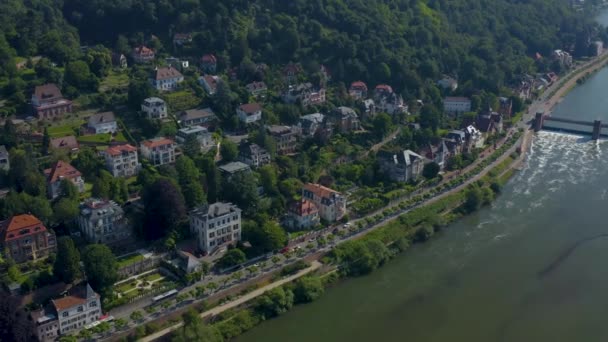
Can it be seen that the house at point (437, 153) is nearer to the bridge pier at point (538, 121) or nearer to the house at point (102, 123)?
the bridge pier at point (538, 121)

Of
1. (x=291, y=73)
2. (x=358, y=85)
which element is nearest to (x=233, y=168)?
(x=291, y=73)

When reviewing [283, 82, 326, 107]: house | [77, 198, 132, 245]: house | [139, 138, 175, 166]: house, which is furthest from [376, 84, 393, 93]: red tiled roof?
[77, 198, 132, 245]: house

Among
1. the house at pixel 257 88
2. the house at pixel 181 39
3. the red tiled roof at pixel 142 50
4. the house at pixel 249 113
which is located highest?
the house at pixel 181 39

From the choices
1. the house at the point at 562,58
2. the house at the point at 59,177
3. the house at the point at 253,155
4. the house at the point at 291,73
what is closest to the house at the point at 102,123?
the house at the point at 59,177

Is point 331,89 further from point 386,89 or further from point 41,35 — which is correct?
point 41,35

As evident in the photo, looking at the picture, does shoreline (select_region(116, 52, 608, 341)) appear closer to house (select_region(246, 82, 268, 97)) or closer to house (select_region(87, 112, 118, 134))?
house (select_region(246, 82, 268, 97))

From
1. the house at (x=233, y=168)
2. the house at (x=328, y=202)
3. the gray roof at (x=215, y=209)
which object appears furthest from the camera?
the house at (x=233, y=168)
